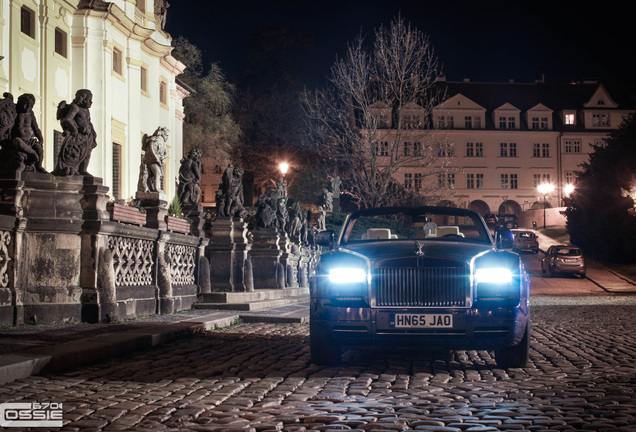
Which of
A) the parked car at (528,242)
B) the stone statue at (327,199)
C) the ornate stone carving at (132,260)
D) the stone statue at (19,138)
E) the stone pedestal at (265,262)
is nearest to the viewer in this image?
the stone statue at (19,138)

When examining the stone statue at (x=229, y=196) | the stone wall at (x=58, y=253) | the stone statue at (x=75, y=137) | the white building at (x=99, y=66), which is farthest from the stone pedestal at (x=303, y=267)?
the stone statue at (x=75, y=137)

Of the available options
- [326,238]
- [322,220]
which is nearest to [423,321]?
[326,238]

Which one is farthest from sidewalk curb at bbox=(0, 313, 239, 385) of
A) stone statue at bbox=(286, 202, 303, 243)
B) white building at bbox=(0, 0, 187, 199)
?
stone statue at bbox=(286, 202, 303, 243)

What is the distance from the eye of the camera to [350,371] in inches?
340

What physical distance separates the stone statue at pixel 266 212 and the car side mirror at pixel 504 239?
18606 millimetres

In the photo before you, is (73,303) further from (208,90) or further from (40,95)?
(208,90)

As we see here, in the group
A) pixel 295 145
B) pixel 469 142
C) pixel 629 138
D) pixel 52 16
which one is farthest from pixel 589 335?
pixel 469 142

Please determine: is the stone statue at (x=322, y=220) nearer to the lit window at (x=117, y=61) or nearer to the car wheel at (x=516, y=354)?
the lit window at (x=117, y=61)

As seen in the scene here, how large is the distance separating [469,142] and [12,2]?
67845 mm

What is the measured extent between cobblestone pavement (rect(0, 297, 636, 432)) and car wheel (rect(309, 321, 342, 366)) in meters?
0.14

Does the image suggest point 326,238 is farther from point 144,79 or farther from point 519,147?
point 519,147

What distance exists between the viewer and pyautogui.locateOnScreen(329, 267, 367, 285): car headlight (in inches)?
337

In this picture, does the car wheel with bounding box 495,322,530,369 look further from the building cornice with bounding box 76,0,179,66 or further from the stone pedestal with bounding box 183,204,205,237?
the building cornice with bounding box 76,0,179,66

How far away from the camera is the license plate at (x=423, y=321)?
8.38 meters
